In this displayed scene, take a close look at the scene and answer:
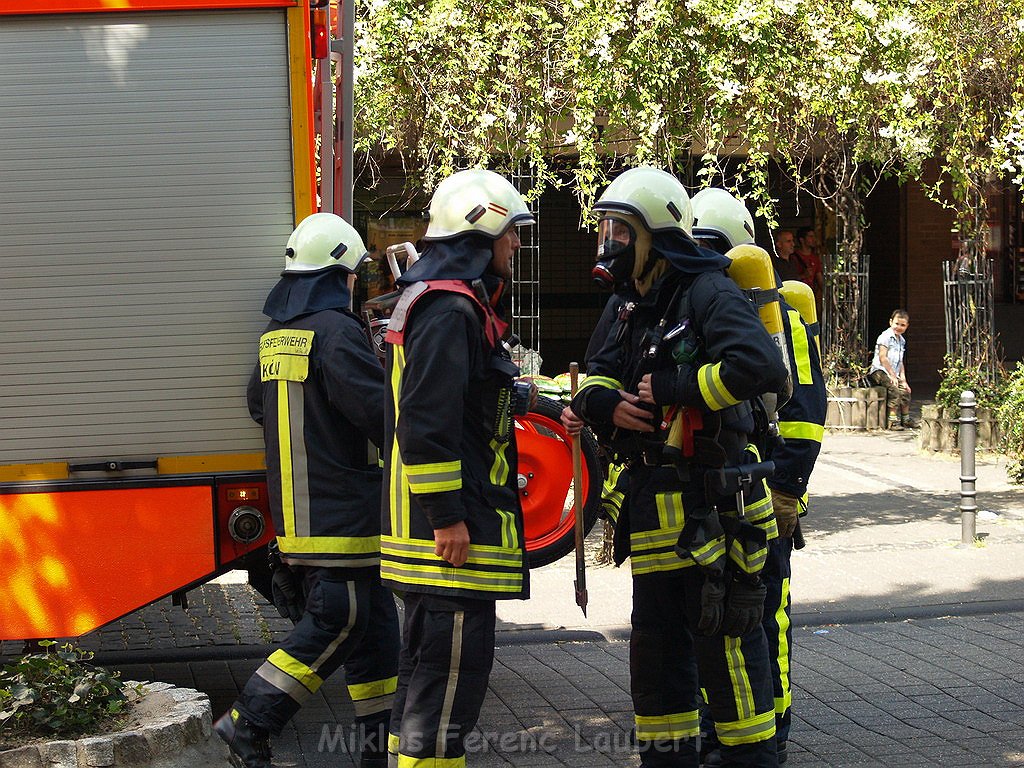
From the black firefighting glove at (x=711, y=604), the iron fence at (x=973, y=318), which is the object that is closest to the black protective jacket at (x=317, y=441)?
the black firefighting glove at (x=711, y=604)

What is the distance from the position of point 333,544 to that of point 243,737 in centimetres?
72

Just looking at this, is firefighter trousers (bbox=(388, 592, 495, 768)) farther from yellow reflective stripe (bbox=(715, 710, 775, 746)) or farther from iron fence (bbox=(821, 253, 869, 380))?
iron fence (bbox=(821, 253, 869, 380))

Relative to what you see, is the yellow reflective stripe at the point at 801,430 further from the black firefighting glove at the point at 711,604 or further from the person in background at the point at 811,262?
the person in background at the point at 811,262

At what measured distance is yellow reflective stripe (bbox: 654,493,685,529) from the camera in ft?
13.4

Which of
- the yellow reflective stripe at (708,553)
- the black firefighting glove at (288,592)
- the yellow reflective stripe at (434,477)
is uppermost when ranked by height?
the yellow reflective stripe at (434,477)

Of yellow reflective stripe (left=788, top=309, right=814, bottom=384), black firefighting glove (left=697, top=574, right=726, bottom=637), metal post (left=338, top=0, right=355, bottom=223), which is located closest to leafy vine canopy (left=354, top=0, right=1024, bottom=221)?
metal post (left=338, top=0, right=355, bottom=223)

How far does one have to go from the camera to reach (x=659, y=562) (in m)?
4.09

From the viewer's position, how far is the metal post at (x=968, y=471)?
8.43 m

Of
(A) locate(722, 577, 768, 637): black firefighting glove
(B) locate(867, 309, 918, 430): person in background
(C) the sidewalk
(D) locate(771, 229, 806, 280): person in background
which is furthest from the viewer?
(D) locate(771, 229, 806, 280): person in background

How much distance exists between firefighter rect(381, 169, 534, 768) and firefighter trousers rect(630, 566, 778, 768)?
514mm

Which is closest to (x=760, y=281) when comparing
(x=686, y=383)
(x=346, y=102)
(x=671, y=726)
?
(x=686, y=383)

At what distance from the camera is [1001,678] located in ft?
19.1

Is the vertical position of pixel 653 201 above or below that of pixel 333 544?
above

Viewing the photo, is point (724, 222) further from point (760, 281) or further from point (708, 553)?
point (708, 553)
